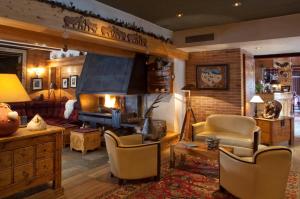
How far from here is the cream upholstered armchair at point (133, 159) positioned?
349 centimetres


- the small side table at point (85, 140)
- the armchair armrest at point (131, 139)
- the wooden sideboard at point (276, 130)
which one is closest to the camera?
the armchair armrest at point (131, 139)

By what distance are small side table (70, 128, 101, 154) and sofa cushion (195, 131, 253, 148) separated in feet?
7.67

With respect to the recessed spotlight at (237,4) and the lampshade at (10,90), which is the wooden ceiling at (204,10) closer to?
the recessed spotlight at (237,4)

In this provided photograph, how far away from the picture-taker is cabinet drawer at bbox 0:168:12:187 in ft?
8.65

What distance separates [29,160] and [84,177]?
47.3 inches

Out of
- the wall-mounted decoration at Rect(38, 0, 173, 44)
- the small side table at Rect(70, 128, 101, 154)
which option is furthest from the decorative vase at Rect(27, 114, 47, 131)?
the small side table at Rect(70, 128, 101, 154)

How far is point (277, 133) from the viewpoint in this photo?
226 inches

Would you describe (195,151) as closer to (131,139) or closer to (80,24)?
(131,139)

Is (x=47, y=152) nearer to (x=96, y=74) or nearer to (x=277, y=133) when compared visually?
(x=96, y=74)

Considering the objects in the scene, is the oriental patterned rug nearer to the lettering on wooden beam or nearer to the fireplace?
the fireplace

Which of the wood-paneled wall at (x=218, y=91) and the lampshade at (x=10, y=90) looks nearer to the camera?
the lampshade at (x=10, y=90)

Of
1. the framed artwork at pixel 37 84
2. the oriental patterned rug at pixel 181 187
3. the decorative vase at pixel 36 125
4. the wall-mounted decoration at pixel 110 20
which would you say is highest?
the wall-mounted decoration at pixel 110 20

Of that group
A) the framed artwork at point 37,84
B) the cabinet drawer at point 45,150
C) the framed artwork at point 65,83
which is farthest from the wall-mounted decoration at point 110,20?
the framed artwork at point 37,84

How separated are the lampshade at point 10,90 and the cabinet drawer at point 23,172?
0.85 m
